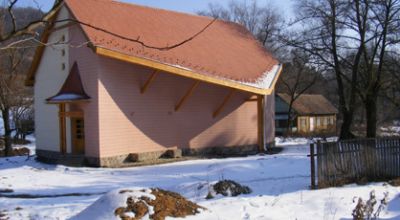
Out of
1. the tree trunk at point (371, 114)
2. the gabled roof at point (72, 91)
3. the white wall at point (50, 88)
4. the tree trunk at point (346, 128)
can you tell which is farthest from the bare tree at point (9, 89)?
the tree trunk at point (371, 114)

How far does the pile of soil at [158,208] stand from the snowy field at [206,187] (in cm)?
23

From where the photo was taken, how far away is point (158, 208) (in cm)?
800

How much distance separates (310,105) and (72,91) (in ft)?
153

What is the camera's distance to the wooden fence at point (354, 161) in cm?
1244

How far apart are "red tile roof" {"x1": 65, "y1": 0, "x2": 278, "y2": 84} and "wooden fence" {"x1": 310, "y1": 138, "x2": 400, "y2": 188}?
857 cm

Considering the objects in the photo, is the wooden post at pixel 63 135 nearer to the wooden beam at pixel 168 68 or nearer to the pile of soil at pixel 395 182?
the wooden beam at pixel 168 68

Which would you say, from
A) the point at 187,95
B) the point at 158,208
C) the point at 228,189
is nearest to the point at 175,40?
the point at 187,95

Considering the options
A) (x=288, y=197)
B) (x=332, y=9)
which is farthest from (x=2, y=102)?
(x=288, y=197)

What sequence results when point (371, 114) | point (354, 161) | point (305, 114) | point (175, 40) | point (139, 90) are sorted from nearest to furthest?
point (354, 161) < point (139, 90) < point (175, 40) < point (371, 114) < point (305, 114)

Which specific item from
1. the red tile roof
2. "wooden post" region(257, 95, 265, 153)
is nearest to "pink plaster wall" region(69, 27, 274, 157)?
"wooden post" region(257, 95, 265, 153)

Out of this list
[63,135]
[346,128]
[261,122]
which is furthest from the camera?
[346,128]

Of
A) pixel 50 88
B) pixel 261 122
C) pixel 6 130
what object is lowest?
pixel 6 130

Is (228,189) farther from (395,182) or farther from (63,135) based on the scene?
(63,135)

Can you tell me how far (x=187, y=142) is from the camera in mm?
22266
